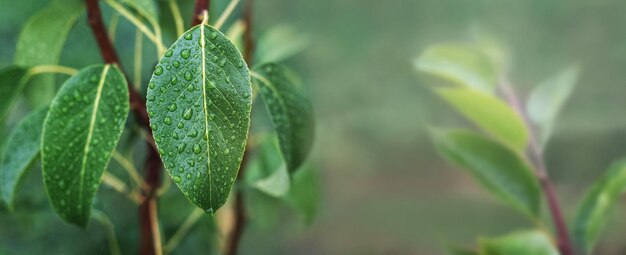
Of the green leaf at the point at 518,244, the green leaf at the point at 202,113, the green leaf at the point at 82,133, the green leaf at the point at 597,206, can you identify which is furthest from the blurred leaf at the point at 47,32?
the green leaf at the point at 597,206

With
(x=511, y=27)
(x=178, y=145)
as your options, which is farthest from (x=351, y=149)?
(x=178, y=145)

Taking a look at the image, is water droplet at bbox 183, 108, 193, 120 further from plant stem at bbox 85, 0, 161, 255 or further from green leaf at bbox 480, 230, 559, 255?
green leaf at bbox 480, 230, 559, 255

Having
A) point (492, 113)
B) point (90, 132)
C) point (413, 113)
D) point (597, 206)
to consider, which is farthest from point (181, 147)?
point (413, 113)

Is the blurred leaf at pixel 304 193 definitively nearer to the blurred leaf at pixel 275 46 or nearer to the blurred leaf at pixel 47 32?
the blurred leaf at pixel 275 46

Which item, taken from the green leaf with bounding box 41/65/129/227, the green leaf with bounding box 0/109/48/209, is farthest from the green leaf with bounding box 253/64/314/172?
the green leaf with bounding box 0/109/48/209

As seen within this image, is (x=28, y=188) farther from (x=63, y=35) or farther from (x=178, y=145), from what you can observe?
(x=178, y=145)

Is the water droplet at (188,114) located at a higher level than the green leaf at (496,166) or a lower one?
lower

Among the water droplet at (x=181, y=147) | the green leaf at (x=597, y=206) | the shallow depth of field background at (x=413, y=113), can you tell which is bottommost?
the water droplet at (x=181, y=147)
